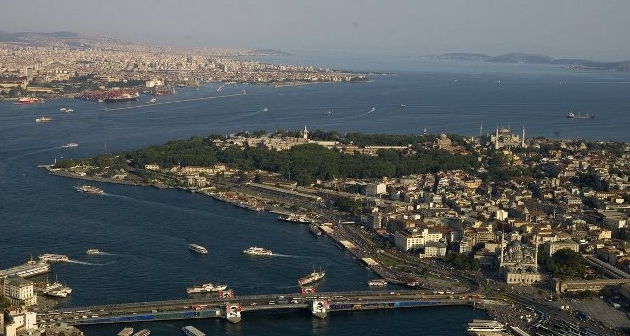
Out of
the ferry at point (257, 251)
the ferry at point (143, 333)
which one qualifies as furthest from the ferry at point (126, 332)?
the ferry at point (257, 251)

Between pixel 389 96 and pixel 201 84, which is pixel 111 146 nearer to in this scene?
pixel 389 96

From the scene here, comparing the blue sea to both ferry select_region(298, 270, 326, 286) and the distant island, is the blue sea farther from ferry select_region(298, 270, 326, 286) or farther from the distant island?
the distant island

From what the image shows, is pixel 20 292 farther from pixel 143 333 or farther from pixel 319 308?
pixel 319 308

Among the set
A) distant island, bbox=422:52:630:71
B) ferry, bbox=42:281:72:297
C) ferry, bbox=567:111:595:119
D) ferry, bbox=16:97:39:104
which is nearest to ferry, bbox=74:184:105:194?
ferry, bbox=42:281:72:297

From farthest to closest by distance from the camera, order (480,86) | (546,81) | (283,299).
Result: 1. (546,81)
2. (480,86)
3. (283,299)

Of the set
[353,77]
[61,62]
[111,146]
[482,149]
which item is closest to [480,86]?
[353,77]

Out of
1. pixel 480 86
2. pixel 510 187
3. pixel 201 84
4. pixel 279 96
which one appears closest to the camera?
pixel 510 187

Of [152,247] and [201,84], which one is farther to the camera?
[201,84]

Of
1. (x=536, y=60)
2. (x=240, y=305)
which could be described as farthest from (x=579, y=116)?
(x=536, y=60)
